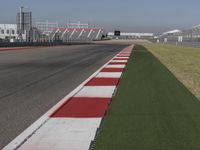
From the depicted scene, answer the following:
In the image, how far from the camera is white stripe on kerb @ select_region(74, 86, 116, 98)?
370 inches

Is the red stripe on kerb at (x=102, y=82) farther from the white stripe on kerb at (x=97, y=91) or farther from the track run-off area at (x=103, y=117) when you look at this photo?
the white stripe on kerb at (x=97, y=91)

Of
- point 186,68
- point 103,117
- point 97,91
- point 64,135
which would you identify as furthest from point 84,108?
point 186,68

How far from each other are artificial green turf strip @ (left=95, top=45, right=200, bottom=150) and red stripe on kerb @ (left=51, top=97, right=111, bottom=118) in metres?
0.18

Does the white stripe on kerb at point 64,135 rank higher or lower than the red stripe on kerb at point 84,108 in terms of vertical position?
lower

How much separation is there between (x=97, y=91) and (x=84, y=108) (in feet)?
7.82

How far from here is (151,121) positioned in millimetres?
6461

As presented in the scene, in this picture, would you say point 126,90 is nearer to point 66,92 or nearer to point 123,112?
point 66,92

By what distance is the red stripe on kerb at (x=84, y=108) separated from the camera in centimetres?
702

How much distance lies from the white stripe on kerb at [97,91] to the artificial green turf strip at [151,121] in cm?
25

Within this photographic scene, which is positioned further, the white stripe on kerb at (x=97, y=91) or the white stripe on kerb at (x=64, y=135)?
the white stripe on kerb at (x=97, y=91)

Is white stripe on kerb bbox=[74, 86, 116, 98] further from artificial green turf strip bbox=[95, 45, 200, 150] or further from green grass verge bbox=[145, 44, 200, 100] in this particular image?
green grass verge bbox=[145, 44, 200, 100]

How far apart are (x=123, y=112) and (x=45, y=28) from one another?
402ft

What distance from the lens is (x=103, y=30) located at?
16712cm

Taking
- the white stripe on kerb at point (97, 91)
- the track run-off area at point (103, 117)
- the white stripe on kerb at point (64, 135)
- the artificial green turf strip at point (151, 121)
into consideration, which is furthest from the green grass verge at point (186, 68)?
the white stripe on kerb at point (64, 135)
